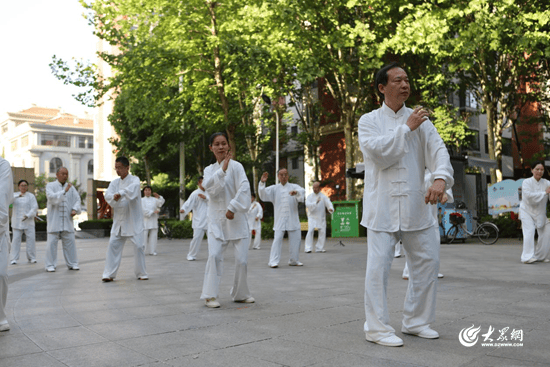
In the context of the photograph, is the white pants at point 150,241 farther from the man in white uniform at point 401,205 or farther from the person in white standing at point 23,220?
the man in white uniform at point 401,205

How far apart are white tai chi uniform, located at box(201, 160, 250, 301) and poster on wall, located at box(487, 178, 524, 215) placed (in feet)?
44.6

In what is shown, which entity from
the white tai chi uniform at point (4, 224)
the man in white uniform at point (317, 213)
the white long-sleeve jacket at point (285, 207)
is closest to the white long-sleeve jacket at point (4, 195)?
the white tai chi uniform at point (4, 224)

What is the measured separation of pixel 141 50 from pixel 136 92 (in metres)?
1.78

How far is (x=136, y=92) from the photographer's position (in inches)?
803

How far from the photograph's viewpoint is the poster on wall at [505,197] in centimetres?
1752

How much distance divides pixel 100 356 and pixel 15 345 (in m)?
0.93

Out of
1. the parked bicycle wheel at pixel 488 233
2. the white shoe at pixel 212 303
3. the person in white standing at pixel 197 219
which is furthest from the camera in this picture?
the parked bicycle wheel at pixel 488 233

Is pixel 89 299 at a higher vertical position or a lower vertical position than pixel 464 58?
lower

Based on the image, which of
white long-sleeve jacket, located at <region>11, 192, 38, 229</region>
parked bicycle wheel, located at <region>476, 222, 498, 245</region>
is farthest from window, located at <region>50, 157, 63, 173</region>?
parked bicycle wheel, located at <region>476, 222, 498, 245</region>

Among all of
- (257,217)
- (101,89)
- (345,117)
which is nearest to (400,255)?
(257,217)

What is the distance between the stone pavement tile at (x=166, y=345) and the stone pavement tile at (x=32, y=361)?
563 millimetres

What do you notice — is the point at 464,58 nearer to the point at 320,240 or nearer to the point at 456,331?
the point at 320,240

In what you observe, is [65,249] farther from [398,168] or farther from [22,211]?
[398,168]

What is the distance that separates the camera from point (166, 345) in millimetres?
4160
